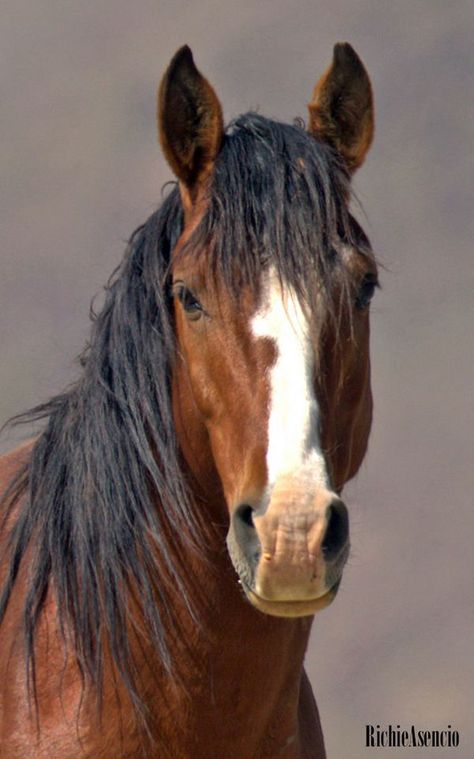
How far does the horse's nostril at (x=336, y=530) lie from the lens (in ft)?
9.23

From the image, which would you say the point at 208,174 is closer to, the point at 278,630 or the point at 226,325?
the point at 226,325

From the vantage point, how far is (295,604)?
2.88m

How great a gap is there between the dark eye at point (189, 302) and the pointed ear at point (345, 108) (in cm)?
53

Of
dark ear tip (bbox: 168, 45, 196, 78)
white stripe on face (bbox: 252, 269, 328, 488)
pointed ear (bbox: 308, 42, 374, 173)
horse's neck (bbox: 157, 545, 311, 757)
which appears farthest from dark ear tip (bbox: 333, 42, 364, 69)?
horse's neck (bbox: 157, 545, 311, 757)

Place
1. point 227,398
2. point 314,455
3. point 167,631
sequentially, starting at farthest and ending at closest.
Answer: point 167,631, point 227,398, point 314,455

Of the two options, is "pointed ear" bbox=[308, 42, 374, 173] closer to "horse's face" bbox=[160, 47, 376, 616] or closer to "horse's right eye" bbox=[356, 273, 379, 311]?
"horse's face" bbox=[160, 47, 376, 616]

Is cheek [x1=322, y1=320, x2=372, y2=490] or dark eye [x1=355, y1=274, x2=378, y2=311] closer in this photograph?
cheek [x1=322, y1=320, x2=372, y2=490]

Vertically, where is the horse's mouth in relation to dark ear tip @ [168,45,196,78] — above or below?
below

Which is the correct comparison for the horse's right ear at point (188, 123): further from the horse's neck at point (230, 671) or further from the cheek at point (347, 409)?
the horse's neck at point (230, 671)

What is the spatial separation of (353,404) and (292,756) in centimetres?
78

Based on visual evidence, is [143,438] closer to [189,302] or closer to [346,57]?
[189,302]

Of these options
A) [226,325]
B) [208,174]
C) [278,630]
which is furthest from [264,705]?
[208,174]

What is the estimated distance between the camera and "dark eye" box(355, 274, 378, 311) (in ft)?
10.6

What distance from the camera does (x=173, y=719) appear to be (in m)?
3.26
